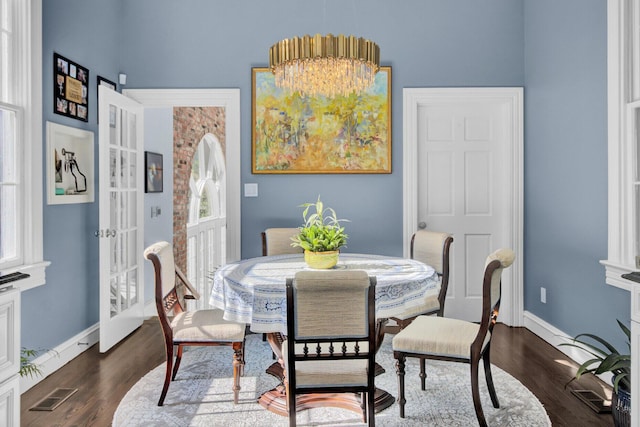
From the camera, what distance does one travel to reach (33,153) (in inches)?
116

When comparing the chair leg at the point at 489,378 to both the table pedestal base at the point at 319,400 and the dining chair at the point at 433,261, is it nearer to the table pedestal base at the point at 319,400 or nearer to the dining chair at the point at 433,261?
the table pedestal base at the point at 319,400

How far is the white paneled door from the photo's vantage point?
142 inches

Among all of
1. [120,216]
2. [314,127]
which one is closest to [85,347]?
[120,216]

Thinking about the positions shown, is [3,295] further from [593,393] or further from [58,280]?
[593,393]

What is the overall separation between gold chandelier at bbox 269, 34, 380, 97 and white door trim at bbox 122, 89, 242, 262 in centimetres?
141

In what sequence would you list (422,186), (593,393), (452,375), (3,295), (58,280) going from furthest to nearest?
(422,186), (58,280), (452,375), (593,393), (3,295)

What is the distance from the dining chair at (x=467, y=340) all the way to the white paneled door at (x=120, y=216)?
2.30m

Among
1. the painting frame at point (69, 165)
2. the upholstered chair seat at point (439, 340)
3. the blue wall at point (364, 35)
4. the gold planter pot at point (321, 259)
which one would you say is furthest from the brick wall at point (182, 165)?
the upholstered chair seat at point (439, 340)

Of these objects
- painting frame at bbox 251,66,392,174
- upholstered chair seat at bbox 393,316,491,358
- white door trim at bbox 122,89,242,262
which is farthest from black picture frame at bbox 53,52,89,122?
upholstered chair seat at bbox 393,316,491,358

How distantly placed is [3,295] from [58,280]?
153 centimetres

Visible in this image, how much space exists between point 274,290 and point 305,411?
77 centimetres

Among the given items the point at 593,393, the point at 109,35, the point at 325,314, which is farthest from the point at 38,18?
the point at 593,393

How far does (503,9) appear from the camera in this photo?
4375 mm

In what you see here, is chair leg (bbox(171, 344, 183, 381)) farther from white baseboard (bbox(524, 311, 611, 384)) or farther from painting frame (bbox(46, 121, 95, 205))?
white baseboard (bbox(524, 311, 611, 384))
